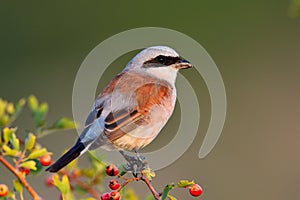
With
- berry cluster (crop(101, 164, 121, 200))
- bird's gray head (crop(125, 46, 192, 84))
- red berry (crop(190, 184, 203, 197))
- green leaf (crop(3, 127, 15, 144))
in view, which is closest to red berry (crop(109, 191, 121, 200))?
berry cluster (crop(101, 164, 121, 200))

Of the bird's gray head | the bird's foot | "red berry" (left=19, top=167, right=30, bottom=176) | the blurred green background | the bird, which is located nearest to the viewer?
"red berry" (left=19, top=167, right=30, bottom=176)

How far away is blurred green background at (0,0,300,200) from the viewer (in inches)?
209

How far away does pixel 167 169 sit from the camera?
17.0 ft

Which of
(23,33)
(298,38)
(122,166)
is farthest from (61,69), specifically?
(122,166)

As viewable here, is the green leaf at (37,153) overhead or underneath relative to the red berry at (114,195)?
overhead

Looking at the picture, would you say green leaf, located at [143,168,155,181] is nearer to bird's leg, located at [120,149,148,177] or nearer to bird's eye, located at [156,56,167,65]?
bird's leg, located at [120,149,148,177]

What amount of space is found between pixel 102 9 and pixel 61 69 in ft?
3.97

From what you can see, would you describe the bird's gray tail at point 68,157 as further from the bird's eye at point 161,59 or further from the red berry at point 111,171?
the bird's eye at point 161,59

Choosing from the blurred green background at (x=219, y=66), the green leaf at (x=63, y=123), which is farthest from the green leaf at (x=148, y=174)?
the blurred green background at (x=219, y=66)

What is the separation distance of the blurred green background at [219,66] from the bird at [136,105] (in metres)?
2.21

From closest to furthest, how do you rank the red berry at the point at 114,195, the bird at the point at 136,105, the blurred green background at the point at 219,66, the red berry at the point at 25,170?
the red berry at the point at 114,195 < the red berry at the point at 25,170 < the bird at the point at 136,105 < the blurred green background at the point at 219,66

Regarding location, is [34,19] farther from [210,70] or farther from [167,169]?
[210,70]

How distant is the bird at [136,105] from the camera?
2.34m

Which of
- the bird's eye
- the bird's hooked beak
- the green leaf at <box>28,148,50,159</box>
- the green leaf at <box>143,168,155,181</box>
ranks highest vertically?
the bird's eye
